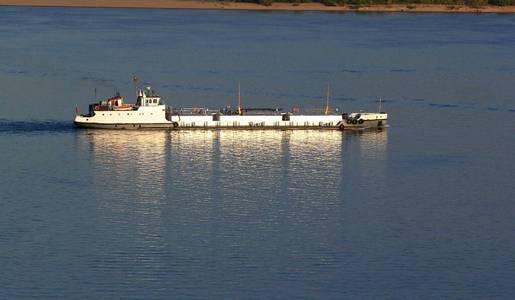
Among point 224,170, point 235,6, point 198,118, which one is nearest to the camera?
point 224,170

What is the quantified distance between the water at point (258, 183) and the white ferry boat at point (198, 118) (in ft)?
2.31

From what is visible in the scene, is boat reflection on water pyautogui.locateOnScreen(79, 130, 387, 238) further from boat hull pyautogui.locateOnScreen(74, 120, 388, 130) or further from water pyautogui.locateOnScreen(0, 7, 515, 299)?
boat hull pyautogui.locateOnScreen(74, 120, 388, 130)

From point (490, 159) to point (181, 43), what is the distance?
4325 cm

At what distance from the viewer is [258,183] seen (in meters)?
46.9

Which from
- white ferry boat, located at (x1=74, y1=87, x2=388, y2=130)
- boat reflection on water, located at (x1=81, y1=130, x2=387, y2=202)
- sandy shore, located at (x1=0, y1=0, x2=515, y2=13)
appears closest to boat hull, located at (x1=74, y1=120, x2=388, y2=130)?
white ferry boat, located at (x1=74, y1=87, x2=388, y2=130)

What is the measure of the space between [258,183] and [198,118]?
37.7 ft

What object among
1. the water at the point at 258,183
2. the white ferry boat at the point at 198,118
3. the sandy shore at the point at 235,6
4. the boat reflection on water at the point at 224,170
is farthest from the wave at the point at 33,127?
the sandy shore at the point at 235,6

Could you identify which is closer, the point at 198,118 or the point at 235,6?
the point at 198,118

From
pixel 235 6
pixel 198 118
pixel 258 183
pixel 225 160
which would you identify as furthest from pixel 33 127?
pixel 235 6

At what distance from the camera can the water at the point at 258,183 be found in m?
35.6

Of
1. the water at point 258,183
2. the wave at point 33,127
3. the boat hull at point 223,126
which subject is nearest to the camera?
the water at point 258,183

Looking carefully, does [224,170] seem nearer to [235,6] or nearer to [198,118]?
[198,118]

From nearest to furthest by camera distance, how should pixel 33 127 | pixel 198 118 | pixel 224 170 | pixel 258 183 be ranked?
1. pixel 258 183
2. pixel 224 170
3. pixel 33 127
4. pixel 198 118

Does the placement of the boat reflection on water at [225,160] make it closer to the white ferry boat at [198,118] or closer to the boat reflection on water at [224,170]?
the boat reflection on water at [224,170]
